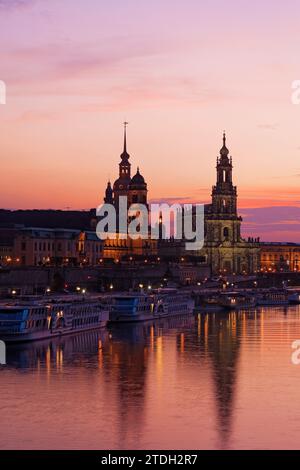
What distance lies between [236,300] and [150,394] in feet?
219

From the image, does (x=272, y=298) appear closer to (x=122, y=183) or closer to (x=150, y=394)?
(x=122, y=183)

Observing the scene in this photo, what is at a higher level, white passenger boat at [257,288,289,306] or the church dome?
the church dome

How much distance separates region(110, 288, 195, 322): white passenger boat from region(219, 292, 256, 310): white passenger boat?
10157 millimetres

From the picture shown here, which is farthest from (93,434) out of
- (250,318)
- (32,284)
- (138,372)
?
(32,284)

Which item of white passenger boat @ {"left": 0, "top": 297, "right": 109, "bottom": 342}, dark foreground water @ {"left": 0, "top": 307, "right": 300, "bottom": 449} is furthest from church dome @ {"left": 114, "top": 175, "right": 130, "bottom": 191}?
dark foreground water @ {"left": 0, "top": 307, "right": 300, "bottom": 449}

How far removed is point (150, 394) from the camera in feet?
142

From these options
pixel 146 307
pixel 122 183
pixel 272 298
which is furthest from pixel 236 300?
pixel 122 183

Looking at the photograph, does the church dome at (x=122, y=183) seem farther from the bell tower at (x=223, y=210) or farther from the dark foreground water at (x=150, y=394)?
the dark foreground water at (x=150, y=394)

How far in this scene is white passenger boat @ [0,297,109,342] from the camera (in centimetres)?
5962

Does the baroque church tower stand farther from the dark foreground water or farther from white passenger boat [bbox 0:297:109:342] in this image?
the dark foreground water

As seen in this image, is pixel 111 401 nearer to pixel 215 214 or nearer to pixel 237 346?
pixel 237 346

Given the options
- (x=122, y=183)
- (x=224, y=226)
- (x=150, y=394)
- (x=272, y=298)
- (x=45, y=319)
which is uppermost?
(x=122, y=183)

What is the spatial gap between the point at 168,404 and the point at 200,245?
11964 cm
